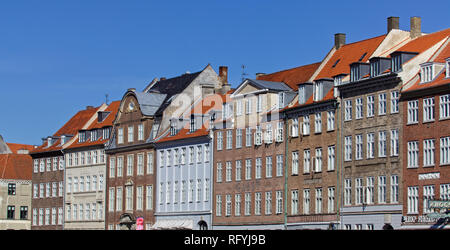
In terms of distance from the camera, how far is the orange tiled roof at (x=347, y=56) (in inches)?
2441

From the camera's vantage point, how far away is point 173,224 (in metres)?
77.2

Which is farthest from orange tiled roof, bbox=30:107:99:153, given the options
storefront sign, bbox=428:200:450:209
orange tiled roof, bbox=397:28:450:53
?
storefront sign, bbox=428:200:450:209

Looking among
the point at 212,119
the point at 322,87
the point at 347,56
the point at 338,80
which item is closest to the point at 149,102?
the point at 212,119

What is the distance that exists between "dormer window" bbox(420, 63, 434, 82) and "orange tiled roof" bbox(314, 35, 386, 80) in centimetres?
874

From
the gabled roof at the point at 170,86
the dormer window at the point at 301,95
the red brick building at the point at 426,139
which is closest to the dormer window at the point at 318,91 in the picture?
the dormer window at the point at 301,95

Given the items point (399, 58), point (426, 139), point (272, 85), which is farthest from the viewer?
point (272, 85)

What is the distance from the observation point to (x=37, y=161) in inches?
3954

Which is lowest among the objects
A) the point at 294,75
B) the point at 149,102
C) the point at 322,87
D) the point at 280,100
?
the point at 280,100

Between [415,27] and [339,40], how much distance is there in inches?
305

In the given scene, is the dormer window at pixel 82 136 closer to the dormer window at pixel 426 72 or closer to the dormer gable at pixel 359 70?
the dormer gable at pixel 359 70

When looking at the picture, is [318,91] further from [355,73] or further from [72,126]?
[72,126]

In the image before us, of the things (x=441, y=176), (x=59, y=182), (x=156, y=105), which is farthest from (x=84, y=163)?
(x=441, y=176)

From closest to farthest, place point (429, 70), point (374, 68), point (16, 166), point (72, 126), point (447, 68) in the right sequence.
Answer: point (447, 68)
point (429, 70)
point (374, 68)
point (72, 126)
point (16, 166)

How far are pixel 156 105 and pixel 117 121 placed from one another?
5.56 metres
